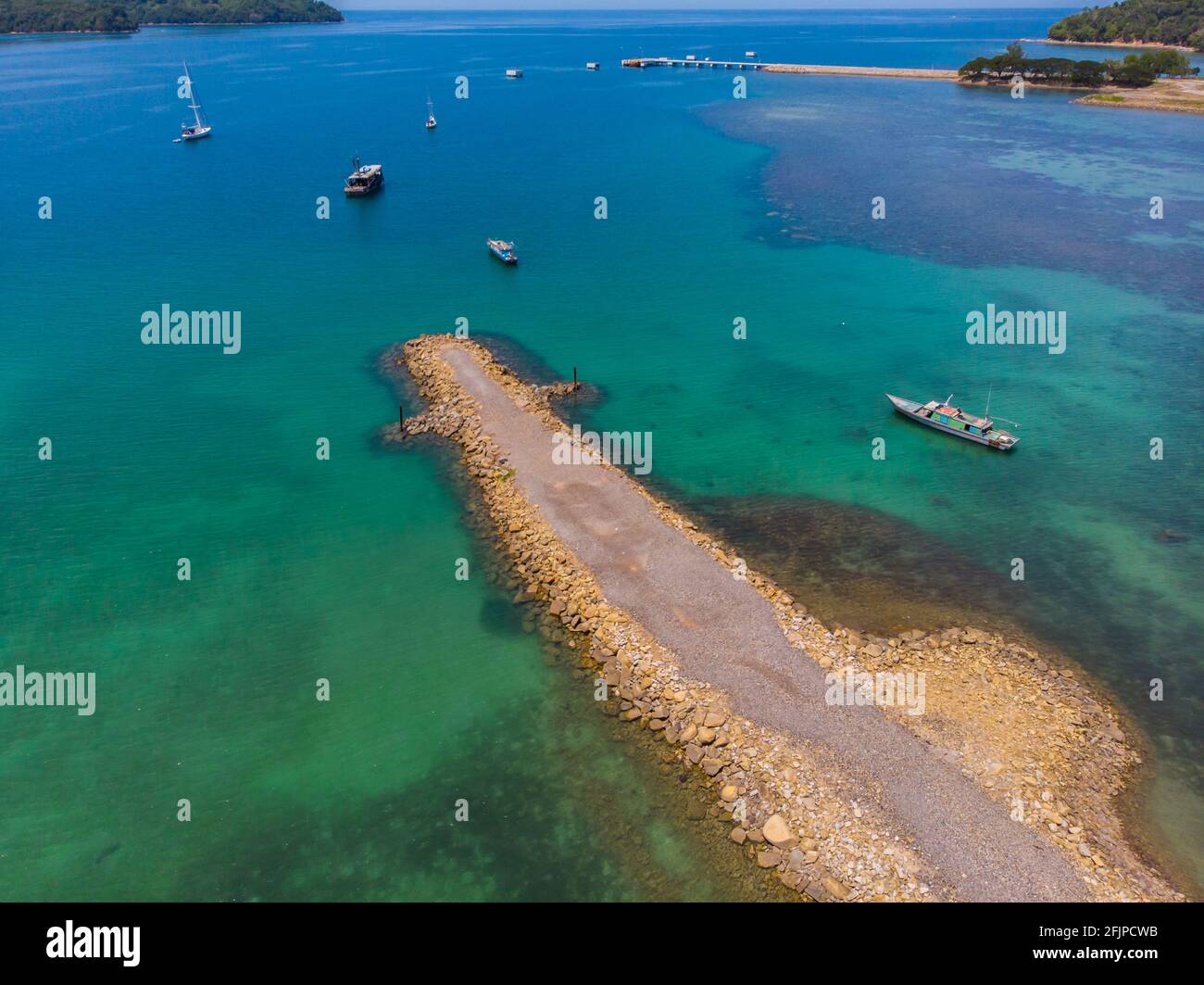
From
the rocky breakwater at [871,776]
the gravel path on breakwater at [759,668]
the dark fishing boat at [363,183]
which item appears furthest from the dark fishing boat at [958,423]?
the dark fishing boat at [363,183]

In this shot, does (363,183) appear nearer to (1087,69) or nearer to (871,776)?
(871,776)

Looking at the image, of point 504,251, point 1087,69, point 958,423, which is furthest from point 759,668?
point 1087,69

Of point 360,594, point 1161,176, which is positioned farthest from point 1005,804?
point 1161,176

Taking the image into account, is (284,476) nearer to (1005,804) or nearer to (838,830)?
(838,830)

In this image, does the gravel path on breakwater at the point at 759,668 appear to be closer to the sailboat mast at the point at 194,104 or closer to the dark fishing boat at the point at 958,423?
the dark fishing boat at the point at 958,423

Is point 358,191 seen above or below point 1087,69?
below

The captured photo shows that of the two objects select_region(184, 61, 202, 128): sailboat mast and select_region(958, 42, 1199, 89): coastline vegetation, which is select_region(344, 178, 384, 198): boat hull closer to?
select_region(184, 61, 202, 128): sailboat mast
